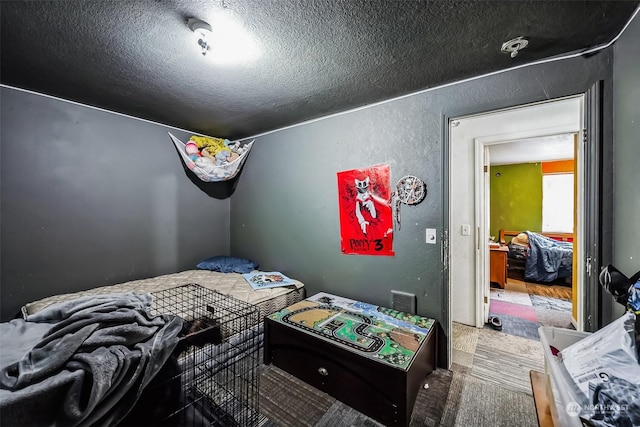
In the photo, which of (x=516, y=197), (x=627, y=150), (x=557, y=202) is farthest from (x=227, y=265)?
(x=557, y=202)

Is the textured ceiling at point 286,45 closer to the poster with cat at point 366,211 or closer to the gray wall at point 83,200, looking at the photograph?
the gray wall at point 83,200

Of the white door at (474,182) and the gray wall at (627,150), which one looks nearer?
the gray wall at (627,150)

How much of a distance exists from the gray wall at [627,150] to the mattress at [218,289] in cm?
230

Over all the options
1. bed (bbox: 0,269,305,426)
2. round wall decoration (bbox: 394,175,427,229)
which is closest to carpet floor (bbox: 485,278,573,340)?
round wall decoration (bbox: 394,175,427,229)

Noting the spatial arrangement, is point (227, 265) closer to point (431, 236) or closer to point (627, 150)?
point (431, 236)

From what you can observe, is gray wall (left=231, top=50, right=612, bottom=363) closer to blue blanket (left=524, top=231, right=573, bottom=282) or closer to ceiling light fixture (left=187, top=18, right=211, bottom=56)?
ceiling light fixture (left=187, top=18, right=211, bottom=56)

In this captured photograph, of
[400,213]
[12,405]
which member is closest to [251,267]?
[400,213]

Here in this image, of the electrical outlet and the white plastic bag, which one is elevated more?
the electrical outlet

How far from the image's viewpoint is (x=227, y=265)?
3.03 m

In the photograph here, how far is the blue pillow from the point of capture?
2.98m

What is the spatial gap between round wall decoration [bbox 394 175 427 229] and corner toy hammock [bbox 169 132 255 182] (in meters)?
2.04

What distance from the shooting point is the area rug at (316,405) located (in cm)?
147

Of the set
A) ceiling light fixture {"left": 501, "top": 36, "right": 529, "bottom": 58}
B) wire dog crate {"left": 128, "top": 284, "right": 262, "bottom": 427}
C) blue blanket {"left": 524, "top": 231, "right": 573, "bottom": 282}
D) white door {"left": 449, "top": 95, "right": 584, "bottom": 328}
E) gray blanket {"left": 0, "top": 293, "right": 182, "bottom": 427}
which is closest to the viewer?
gray blanket {"left": 0, "top": 293, "right": 182, "bottom": 427}
